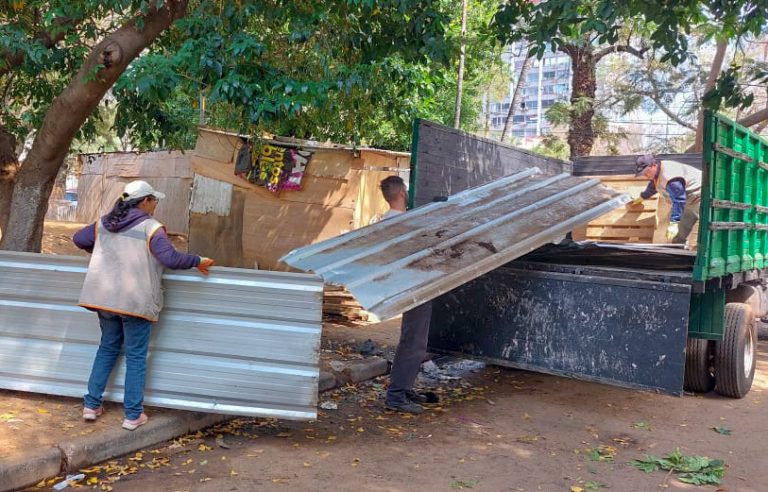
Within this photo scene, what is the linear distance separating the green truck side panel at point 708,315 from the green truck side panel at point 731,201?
19 cm

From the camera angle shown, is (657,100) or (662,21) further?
(657,100)

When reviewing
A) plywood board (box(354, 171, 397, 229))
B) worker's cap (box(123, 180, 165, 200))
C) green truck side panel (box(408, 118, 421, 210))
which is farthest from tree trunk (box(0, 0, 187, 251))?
plywood board (box(354, 171, 397, 229))

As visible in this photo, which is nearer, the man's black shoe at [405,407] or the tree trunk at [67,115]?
the man's black shoe at [405,407]

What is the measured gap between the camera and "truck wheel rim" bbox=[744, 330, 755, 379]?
6445mm

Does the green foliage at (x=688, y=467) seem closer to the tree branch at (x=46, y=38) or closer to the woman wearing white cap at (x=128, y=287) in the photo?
the woman wearing white cap at (x=128, y=287)

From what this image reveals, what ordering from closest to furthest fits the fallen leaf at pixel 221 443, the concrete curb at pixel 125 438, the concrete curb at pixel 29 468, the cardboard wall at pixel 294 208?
the concrete curb at pixel 29 468
the concrete curb at pixel 125 438
the fallen leaf at pixel 221 443
the cardboard wall at pixel 294 208

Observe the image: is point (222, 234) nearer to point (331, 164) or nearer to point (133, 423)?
point (331, 164)

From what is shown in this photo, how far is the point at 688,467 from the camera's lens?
14.7ft

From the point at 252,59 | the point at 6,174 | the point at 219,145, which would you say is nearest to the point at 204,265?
the point at 252,59

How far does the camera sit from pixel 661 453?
482 centimetres

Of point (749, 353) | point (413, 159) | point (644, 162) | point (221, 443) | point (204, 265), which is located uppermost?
point (644, 162)

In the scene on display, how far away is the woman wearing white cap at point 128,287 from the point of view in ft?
13.8

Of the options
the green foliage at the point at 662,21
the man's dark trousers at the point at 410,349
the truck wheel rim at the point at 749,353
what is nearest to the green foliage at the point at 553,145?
the green foliage at the point at 662,21

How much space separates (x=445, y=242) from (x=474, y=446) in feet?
4.64
